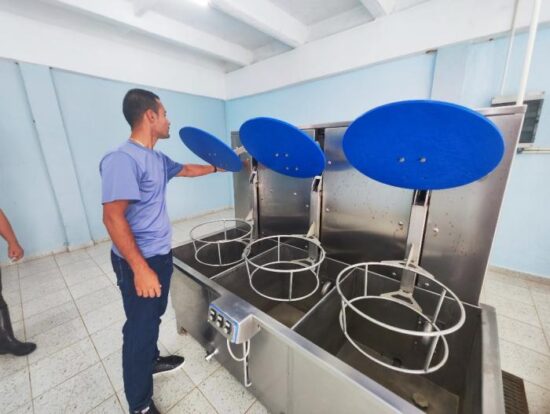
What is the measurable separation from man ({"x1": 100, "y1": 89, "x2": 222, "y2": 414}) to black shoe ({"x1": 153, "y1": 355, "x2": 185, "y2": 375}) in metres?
0.25

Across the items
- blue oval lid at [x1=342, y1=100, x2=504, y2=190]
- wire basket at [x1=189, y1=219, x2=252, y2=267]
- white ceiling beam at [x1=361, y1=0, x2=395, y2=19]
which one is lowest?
wire basket at [x1=189, y1=219, x2=252, y2=267]

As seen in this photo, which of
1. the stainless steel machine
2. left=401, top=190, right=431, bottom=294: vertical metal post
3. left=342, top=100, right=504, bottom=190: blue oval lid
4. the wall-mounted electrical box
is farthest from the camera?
the wall-mounted electrical box

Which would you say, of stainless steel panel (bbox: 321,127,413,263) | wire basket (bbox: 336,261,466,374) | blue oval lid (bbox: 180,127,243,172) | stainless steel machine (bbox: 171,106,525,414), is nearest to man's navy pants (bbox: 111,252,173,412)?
stainless steel machine (bbox: 171,106,525,414)

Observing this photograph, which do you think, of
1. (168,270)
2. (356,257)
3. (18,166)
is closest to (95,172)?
(18,166)

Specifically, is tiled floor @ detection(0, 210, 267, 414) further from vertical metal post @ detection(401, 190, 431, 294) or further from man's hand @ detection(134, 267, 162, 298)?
vertical metal post @ detection(401, 190, 431, 294)

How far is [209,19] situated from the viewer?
2.88 metres

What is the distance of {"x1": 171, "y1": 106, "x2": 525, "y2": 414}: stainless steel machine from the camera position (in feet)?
2.31

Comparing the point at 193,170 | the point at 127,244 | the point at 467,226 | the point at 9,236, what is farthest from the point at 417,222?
the point at 9,236

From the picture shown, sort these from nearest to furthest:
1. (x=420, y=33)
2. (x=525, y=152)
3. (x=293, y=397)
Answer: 1. (x=293, y=397)
2. (x=525, y=152)
3. (x=420, y=33)

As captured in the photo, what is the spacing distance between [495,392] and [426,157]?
1.98 ft

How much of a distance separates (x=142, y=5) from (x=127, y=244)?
2848 mm

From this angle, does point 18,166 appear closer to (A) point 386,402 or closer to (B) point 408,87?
(A) point 386,402

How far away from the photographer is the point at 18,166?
260 cm

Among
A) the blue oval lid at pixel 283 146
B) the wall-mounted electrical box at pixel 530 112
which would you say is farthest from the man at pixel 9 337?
the wall-mounted electrical box at pixel 530 112
